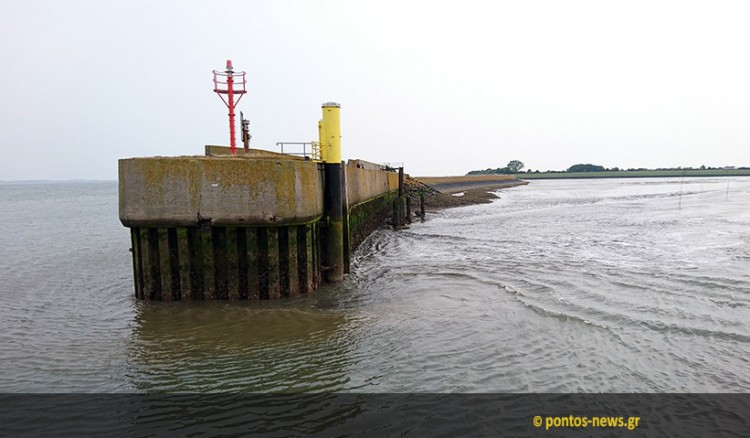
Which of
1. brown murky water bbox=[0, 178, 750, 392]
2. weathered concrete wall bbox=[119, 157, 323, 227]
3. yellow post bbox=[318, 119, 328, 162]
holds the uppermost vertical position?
yellow post bbox=[318, 119, 328, 162]

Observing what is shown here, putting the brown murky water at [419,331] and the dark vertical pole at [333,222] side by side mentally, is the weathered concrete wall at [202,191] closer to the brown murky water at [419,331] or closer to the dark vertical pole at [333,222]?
the brown murky water at [419,331]

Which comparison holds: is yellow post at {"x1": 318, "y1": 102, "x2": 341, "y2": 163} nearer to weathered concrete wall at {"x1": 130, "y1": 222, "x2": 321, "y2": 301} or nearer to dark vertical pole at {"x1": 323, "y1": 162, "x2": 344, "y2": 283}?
dark vertical pole at {"x1": 323, "y1": 162, "x2": 344, "y2": 283}

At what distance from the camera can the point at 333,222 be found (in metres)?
10.4

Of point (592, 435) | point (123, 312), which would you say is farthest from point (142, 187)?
point (592, 435)


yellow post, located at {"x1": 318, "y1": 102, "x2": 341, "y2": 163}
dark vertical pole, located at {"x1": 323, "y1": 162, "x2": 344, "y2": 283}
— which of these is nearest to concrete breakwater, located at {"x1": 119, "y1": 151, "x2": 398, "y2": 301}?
dark vertical pole, located at {"x1": 323, "y1": 162, "x2": 344, "y2": 283}

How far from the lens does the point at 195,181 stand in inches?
329

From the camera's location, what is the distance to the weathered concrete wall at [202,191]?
8.34m

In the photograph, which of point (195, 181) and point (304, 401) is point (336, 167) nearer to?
point (195, 181)

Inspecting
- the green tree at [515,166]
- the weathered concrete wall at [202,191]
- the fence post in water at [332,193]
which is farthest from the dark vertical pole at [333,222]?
the green tree at [515,166]

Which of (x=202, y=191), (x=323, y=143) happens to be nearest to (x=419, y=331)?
(x=202, y=191)

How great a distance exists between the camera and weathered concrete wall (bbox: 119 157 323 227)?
27.4 feet

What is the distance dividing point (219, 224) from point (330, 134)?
3.41 metres

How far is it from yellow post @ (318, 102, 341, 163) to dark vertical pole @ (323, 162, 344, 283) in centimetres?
19

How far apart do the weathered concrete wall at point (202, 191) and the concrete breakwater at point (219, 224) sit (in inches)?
0.7
